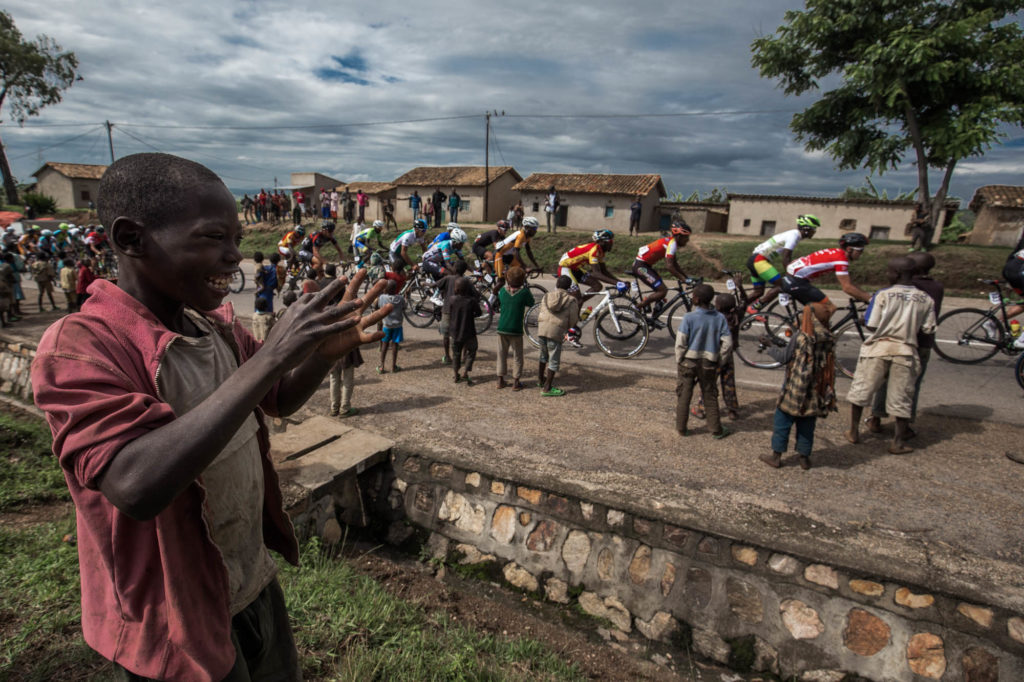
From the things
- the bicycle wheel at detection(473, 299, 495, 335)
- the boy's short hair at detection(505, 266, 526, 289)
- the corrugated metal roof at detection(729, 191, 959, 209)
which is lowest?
the bicycle wheel at detection(473, 299, 495, 335)

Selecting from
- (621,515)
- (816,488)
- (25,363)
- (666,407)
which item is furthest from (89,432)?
(25,363)

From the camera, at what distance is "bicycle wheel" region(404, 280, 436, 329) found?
1075 cm

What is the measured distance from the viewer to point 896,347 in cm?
505

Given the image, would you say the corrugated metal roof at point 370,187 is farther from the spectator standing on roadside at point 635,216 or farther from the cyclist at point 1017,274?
the cyclist at point 1017,274

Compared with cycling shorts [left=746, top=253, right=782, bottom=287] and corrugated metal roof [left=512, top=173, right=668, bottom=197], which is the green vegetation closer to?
cycling shorts [left=746, top=253, right=782, bottom=287]

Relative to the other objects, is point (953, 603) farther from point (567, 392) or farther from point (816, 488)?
point (567, 392)

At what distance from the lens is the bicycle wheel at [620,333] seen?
8508 millimetres

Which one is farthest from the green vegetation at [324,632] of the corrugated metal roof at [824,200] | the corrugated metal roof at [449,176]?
the corrugated metal roof at [449,176]

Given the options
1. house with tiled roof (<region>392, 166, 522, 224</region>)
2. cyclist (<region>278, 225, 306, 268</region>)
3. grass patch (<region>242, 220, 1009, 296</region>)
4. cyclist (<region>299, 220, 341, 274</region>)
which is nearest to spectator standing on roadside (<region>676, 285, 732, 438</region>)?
cyclist (<region>299, 220, 341, 274</region>)

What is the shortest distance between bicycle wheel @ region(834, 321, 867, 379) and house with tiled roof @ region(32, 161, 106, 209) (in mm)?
50976

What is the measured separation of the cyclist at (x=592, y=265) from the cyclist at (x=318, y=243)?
482cm

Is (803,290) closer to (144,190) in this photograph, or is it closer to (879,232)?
(144,190)

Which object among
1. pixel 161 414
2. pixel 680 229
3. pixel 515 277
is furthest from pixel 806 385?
pixel 161 414

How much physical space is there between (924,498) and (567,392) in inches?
149
